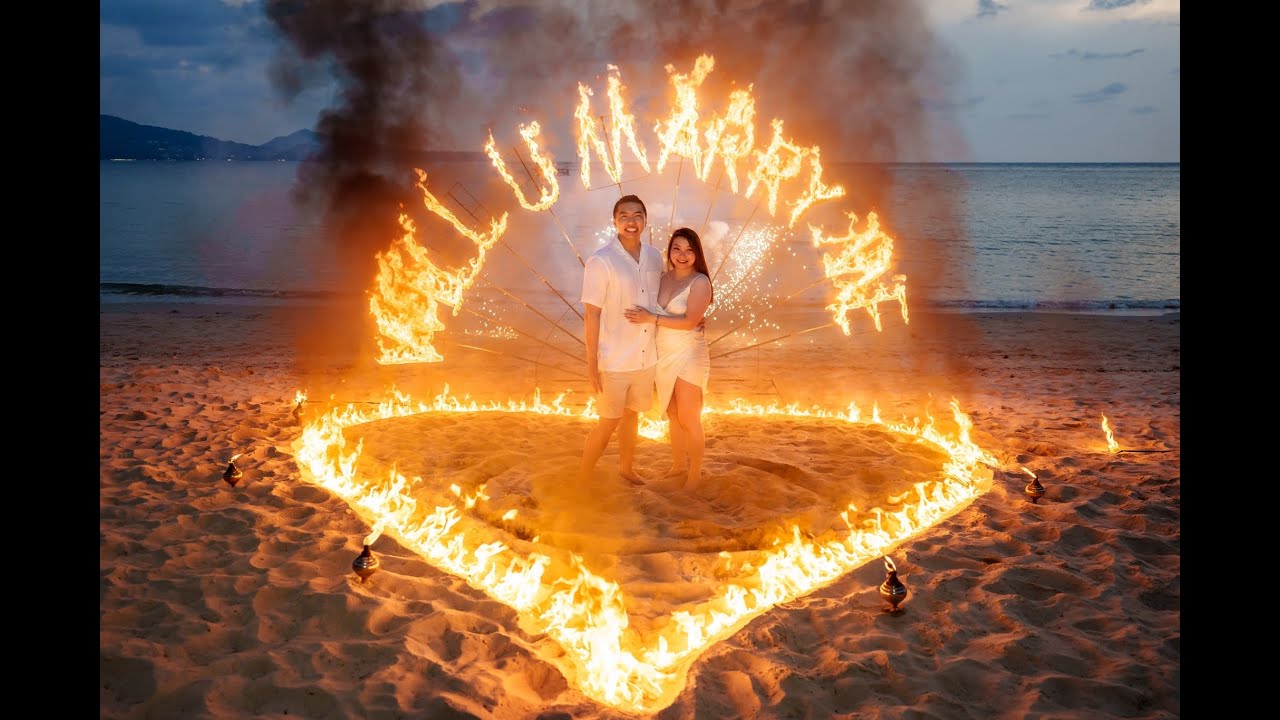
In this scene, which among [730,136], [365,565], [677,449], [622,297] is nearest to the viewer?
[365,565]

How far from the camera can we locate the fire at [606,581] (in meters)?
3.84

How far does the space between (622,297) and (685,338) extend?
616mm

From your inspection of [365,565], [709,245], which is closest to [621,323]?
[365,565]

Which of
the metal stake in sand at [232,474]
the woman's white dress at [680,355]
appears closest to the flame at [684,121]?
the woman's white dress at [680,355]

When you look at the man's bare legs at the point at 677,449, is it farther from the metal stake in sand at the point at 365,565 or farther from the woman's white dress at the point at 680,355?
the metal stake in sand at the point at 365,565

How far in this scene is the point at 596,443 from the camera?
6.02 metres

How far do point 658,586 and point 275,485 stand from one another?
10.9ft

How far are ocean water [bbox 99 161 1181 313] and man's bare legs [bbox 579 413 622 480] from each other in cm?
266

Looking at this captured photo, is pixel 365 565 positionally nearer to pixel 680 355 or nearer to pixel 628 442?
pixel 628 442

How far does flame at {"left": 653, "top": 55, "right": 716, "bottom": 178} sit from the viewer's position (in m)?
6.87

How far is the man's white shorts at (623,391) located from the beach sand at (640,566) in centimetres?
64

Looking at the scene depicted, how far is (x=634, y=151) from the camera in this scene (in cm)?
678

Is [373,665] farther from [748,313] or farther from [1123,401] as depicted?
[748,313]
